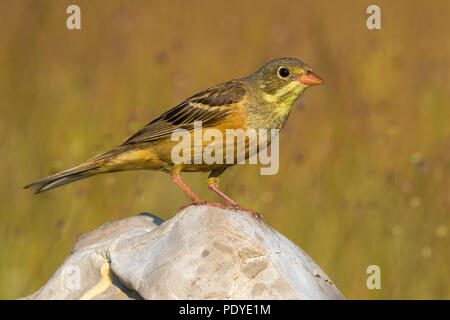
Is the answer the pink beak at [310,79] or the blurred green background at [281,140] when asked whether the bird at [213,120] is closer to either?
the pink beak at [310,79]

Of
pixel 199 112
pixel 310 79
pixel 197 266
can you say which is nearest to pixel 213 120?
pixel 199 112

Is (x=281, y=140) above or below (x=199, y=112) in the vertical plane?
below

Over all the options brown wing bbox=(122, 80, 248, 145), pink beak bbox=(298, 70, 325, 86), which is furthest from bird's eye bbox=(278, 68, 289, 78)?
brown wing bbox=(122, 80, 248, 145)

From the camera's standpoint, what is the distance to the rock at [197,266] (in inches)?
152

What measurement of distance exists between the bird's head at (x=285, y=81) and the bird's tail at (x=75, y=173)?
55.2 inches

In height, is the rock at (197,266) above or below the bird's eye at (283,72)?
below

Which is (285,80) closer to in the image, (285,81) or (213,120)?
(285,81)

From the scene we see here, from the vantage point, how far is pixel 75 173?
5.75m

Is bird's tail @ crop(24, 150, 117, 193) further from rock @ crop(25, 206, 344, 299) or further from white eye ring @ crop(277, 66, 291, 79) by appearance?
white eye ring @ crop(277, 66, 291, 79)

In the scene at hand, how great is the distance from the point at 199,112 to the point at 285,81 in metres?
0.75

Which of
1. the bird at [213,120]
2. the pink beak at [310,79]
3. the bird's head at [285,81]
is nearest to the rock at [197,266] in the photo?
the bird at [213,120]

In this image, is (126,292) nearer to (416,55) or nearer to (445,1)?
(416,55)

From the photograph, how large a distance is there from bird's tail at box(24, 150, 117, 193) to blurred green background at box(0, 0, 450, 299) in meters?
0.19

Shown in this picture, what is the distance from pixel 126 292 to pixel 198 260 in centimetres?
57
